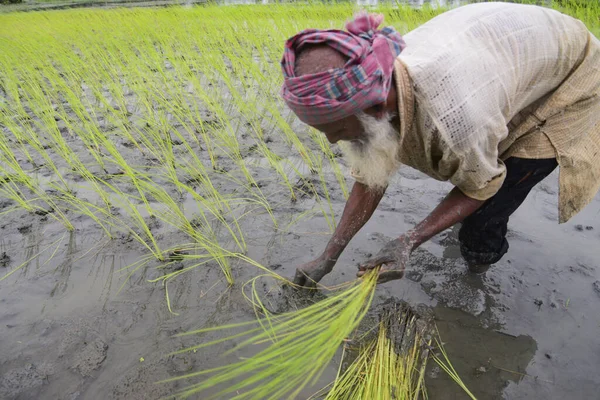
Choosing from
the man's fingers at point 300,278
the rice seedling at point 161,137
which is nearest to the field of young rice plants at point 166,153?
the rice seedling at point 161,137

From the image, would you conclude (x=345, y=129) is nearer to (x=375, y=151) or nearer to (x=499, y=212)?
(x=375, y=151)

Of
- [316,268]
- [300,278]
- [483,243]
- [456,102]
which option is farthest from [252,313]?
[456,102]

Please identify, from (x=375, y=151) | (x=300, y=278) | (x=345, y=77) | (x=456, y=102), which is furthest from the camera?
(x=300, y=278)

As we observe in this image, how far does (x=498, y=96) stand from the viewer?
1.11 metres

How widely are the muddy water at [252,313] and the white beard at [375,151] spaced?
662 millimetres

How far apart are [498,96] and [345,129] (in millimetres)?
446

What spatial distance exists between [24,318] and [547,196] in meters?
2.84

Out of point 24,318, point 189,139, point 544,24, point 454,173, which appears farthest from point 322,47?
point 189,139

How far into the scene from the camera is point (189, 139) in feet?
10.0

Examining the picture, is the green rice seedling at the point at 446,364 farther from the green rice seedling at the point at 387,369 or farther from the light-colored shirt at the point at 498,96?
the light-colored shirt at the point at 498,96

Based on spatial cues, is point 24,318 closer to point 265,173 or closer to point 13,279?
point 13,279

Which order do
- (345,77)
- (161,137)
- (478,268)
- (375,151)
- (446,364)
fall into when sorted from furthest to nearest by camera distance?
(161,137)
(478,268)
(446,364)
(375,151)
(345,77)

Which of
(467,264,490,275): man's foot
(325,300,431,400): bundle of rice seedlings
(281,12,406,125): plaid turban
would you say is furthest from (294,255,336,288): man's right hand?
(467,264,490,275): man's foot

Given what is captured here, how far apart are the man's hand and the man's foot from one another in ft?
2.39
